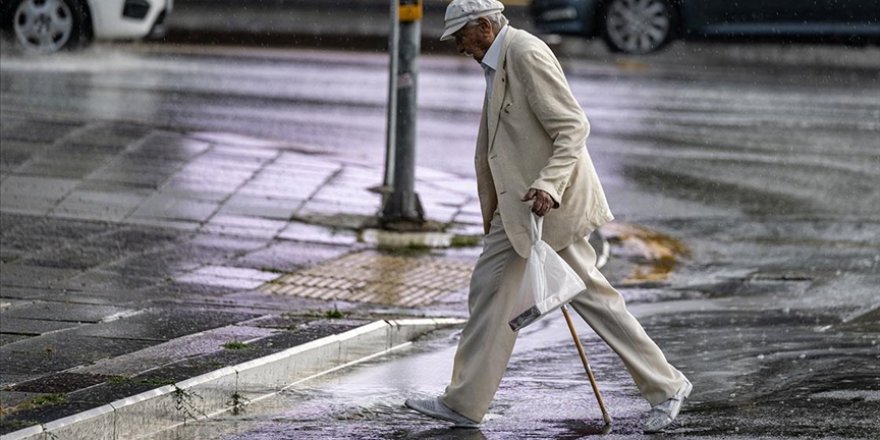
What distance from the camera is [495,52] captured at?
6.72 metres

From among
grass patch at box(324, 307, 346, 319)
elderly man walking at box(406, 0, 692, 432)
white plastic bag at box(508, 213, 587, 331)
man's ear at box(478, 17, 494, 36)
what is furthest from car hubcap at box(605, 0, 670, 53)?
white plastic bag at box(508, 213, 587, 331)

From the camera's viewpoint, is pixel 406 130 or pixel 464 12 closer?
pixel 464 12

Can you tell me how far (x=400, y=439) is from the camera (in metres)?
6.66

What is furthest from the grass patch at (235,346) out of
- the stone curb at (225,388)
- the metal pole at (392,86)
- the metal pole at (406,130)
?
the metal pole at (392,86)

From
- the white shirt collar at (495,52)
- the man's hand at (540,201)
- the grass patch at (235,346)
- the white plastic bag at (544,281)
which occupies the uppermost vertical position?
the white shirt collar at (495,52)

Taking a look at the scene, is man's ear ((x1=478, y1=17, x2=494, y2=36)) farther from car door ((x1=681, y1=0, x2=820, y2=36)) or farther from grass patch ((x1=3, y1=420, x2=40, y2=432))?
car door ((x1=681, y1=0, x2=820, y2=36))

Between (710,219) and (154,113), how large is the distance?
5.15m

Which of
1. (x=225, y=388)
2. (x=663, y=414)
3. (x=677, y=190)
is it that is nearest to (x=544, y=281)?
(x=663, y=414)

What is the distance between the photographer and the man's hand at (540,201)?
256 inches

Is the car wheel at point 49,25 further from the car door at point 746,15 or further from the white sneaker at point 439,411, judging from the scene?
the white sneaker at point 439,411

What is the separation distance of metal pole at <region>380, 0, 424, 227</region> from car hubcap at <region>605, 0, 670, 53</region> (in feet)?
35.3

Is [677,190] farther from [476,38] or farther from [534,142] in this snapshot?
[476,38]

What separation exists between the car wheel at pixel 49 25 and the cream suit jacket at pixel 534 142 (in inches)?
491

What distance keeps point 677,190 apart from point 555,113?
7488mm
